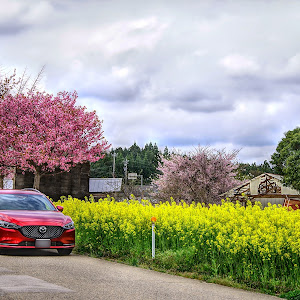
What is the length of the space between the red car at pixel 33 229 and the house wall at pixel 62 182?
65.6 feet

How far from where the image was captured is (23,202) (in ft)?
48.6

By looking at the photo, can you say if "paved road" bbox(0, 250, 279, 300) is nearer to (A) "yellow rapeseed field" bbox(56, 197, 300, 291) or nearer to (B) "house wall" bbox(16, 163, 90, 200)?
(A) "yellow rapeseed field" bbox(56, 197, 300, 291)

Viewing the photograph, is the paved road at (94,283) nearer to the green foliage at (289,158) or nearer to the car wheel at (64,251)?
the car wheel at (64,251)

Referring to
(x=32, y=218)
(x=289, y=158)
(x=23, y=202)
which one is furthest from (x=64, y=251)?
(x=289, y=158)

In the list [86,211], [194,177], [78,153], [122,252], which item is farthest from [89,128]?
[122,252]

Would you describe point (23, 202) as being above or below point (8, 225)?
above

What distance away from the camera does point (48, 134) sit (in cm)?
2981

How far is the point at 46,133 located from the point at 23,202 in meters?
16.1

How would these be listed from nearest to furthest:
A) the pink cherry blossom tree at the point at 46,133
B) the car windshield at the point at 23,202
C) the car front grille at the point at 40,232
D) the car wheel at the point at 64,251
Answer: the car front grille at the point at 40,232 < the car wheel at the point at 64,251 < the car windshield at the point at 23,202 < the pink cherry blossom tree at the point at 46,133

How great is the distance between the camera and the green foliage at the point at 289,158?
63.8 metres

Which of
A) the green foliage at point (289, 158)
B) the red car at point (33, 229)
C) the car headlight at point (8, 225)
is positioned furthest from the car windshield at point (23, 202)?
the green foliage at point (289, 158)

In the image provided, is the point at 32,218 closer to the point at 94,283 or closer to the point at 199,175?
the point at 94,283

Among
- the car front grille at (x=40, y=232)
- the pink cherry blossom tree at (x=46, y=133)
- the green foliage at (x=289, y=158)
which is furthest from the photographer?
the green foliage at (x=289, y=158)

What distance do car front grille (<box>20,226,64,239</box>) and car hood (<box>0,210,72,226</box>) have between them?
0.11 meters
